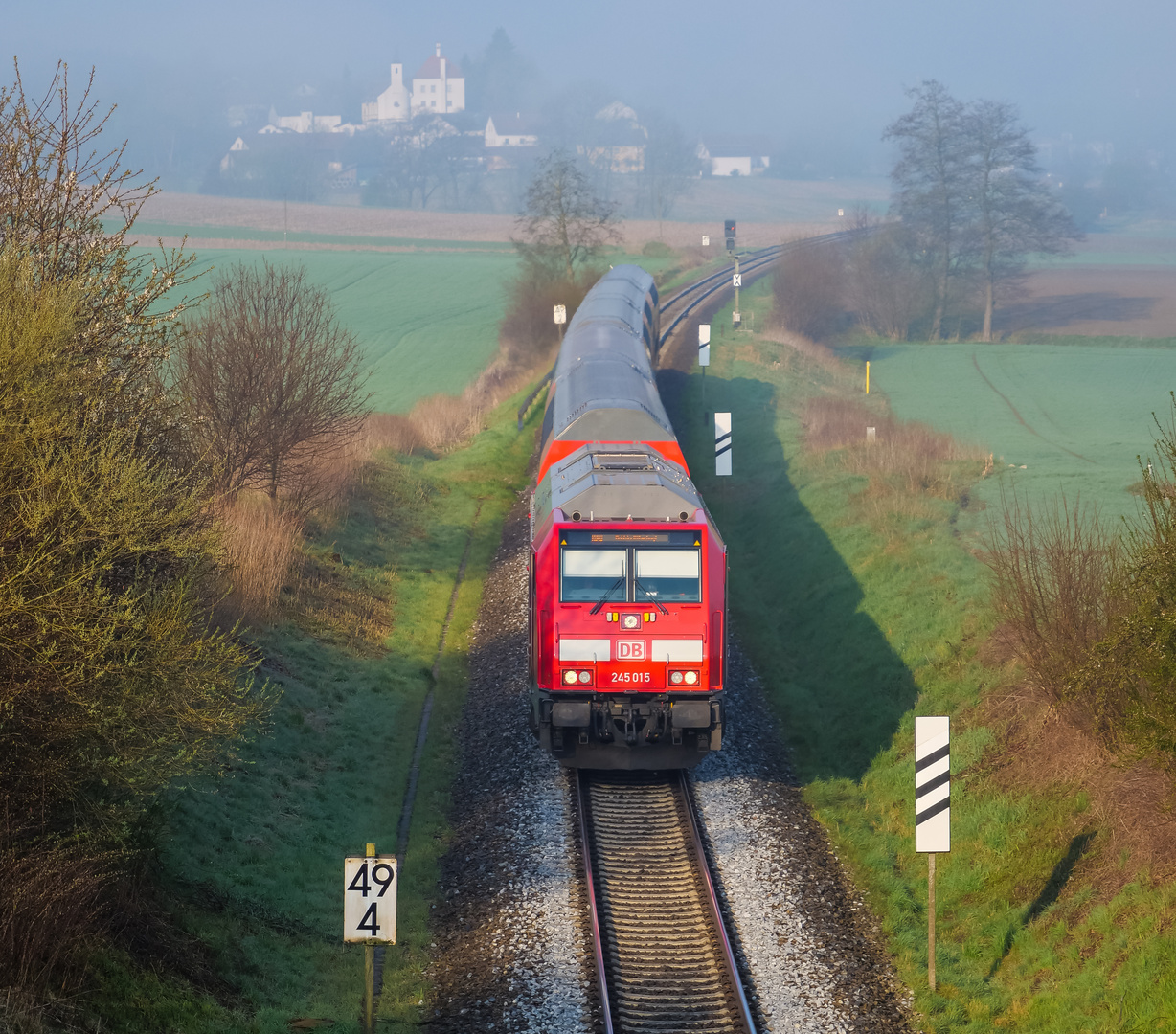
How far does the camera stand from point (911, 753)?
15422 mm

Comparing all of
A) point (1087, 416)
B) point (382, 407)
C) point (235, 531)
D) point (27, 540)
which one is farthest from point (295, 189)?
point (27, 540)

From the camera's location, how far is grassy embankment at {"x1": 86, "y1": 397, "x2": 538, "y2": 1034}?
9.97 meters

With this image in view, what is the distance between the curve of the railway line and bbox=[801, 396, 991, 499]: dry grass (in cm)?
1095

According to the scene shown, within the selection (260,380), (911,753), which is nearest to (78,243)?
(260,380)

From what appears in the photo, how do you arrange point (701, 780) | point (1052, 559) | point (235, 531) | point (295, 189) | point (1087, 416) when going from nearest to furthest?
point (1052, 559), point (701, 780), point (235, 531), point (1087, 416), point (295, 189)

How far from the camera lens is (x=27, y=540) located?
9422mm

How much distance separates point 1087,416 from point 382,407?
2562 centimetres

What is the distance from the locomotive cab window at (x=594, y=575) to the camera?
13.6 meters

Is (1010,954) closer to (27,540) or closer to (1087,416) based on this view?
(27,540)

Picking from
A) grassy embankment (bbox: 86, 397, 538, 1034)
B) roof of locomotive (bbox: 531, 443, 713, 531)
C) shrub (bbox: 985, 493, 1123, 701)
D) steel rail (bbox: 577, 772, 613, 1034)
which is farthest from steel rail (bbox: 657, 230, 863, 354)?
steel rail (bbox: 577, 772, 613, 1034)

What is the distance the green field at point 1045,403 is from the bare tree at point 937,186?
332 inches

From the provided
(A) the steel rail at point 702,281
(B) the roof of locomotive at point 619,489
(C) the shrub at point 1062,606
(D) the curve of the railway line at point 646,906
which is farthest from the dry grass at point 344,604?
(A) the steel rail at point 702,281

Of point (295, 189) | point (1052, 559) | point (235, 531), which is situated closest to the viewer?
point (1052, 559)

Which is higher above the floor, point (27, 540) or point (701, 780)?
point (27, 540)
